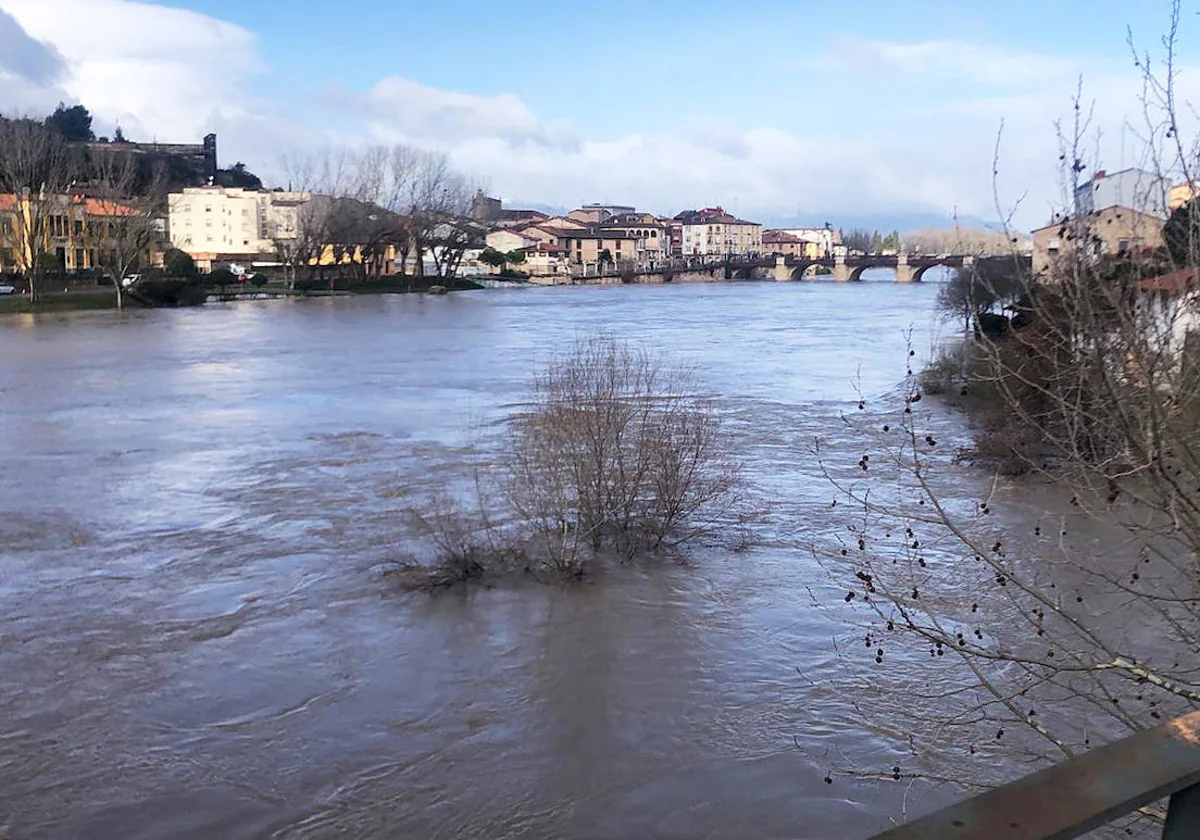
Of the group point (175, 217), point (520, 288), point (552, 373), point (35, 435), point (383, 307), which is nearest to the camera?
point (552, 373)

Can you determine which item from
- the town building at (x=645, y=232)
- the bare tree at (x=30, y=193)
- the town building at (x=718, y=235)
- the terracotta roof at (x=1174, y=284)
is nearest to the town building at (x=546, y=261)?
the town building at (x=645, y=232)

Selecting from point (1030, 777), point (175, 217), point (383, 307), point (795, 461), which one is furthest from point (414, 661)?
point (175, 217)

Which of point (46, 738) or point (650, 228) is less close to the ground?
point (650, 228)

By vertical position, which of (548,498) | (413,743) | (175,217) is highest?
(175,217)

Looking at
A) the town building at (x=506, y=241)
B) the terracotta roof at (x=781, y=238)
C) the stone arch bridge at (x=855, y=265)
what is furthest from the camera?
the terracotta roof at (x=781, y=238)

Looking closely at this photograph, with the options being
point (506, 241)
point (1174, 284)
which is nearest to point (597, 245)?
point (506, 241)

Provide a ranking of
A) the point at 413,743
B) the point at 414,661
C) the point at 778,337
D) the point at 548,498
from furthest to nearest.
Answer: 1. the point at 778,337
2. the point at 548,498
3. the point at 414,661
4. the point at 413,743

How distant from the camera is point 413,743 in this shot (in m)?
6.80

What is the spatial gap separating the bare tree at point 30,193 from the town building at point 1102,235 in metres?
50.3

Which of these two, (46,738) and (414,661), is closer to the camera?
(46,738)

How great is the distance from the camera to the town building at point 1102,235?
387 centimetres

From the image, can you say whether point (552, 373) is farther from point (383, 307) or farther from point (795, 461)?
point (383, 307)

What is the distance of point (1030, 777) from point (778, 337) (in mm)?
37565

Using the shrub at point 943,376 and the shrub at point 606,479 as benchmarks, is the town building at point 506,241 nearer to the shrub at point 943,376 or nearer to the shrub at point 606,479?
the shrub at point 943,376
